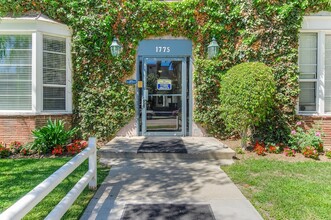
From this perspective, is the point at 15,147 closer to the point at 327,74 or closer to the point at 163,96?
the point at 163,96

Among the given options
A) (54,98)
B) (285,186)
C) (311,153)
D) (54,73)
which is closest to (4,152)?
(54,98)

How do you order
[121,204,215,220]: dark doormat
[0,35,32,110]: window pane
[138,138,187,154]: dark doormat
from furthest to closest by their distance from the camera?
1. [0,35,32,110]: window pane
2. [138,138,187,154]: dark doormat
3. [121,204,215,220]: dark doormat

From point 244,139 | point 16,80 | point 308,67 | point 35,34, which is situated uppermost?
point 35,34

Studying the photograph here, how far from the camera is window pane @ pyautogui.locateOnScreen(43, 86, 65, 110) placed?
8.83 meters

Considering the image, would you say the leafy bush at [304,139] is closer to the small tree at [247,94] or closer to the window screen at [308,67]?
the window screen at [308,67]

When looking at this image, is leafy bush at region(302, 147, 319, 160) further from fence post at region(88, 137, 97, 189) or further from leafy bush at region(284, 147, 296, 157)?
fence post at region(88, 137, 97, 189)

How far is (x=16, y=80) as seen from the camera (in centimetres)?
851

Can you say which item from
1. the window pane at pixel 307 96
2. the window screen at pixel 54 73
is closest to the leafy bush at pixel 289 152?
the window pane at pixel 307 96

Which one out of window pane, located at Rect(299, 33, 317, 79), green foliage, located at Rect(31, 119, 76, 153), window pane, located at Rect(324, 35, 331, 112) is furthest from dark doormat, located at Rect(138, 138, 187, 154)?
window pane, located at Rect(324, 35, 331, 112)

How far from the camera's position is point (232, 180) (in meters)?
5.39

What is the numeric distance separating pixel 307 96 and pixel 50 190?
861 cm

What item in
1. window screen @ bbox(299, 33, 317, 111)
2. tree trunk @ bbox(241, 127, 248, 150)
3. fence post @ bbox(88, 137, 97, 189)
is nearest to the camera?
fence post @ bbox(88, 137, 97, 189)

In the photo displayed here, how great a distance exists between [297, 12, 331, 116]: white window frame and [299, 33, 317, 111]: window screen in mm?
105

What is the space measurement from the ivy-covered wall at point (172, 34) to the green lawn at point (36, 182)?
106 inches
